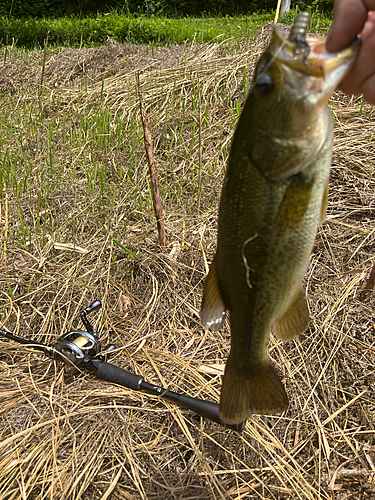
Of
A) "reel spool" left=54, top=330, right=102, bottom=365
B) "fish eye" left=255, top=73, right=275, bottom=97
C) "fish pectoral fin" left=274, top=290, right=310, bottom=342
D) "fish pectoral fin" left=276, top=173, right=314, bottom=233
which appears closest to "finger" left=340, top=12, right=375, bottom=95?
"fish eye" left=255, top=73, right=275, bottom=97

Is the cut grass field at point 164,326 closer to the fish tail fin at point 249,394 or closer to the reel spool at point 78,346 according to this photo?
the reel spool at point 78,346

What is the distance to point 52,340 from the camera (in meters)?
2.54

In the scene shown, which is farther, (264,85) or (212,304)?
(212,304)

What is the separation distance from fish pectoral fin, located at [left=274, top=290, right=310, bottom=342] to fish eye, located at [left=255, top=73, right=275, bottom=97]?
1.82ft

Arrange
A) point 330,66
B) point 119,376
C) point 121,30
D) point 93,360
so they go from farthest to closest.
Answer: point 121,30, point 93,360, point 119,376, point 330,66

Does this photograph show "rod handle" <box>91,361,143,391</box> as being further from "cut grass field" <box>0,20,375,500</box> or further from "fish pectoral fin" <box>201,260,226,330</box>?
"fish pectoral fin" <box>201,260,226,330</box>

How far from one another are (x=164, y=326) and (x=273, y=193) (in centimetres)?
168

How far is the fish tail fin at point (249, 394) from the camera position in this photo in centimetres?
122

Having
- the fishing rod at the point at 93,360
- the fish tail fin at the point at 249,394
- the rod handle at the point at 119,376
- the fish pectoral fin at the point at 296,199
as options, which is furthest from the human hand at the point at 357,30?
the rod handle at the point at 119,376

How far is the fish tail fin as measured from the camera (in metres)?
1.22

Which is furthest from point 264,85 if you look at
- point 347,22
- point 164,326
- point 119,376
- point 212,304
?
point 164,326

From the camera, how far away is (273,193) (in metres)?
1.04

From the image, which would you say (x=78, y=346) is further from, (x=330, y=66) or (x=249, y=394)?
(x=330, y=66)

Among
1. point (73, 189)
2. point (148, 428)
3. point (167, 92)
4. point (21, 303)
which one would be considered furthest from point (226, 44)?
point (148, 428)
